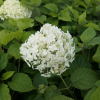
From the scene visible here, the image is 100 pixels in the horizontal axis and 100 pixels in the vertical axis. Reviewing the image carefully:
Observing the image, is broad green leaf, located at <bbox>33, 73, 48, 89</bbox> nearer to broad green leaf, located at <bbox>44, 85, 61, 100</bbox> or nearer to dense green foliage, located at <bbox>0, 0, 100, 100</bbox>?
dense green foliage, located at <bbox>0, 0, 100, 100</bbox>

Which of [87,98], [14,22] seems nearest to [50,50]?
[87,98]

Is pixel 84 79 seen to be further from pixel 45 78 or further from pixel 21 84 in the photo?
pixel 21 84

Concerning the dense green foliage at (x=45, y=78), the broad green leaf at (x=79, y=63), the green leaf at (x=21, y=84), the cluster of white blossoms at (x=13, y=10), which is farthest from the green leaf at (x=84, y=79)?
the cluster of white blossoms at (x=13, y=10)

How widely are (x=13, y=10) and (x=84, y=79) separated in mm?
1800

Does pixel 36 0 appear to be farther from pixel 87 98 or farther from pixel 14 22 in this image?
pixel 87 98

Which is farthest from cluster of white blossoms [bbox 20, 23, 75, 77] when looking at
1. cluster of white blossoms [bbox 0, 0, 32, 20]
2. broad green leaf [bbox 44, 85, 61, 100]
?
cluster of white blossoms [bbox 0, 0, 32, 20]

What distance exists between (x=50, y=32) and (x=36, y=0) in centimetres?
129

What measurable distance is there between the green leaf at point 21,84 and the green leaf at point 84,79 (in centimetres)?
53

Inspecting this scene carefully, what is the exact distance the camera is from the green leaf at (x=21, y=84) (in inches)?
49.9

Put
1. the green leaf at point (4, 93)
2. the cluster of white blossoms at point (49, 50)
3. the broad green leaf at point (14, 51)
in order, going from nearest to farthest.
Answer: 1. the cluster of white blossoms at point (49, 50)
2. the green leaf at point (4, 93)
3. the broad green leaf at point (14, 51)

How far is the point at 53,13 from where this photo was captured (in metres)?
2.20

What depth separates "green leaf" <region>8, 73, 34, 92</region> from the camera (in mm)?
1267

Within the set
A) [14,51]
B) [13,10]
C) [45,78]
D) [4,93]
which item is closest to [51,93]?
[45,78]

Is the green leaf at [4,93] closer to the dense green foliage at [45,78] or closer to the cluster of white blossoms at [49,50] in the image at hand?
the dense green foliage at [45,78]
